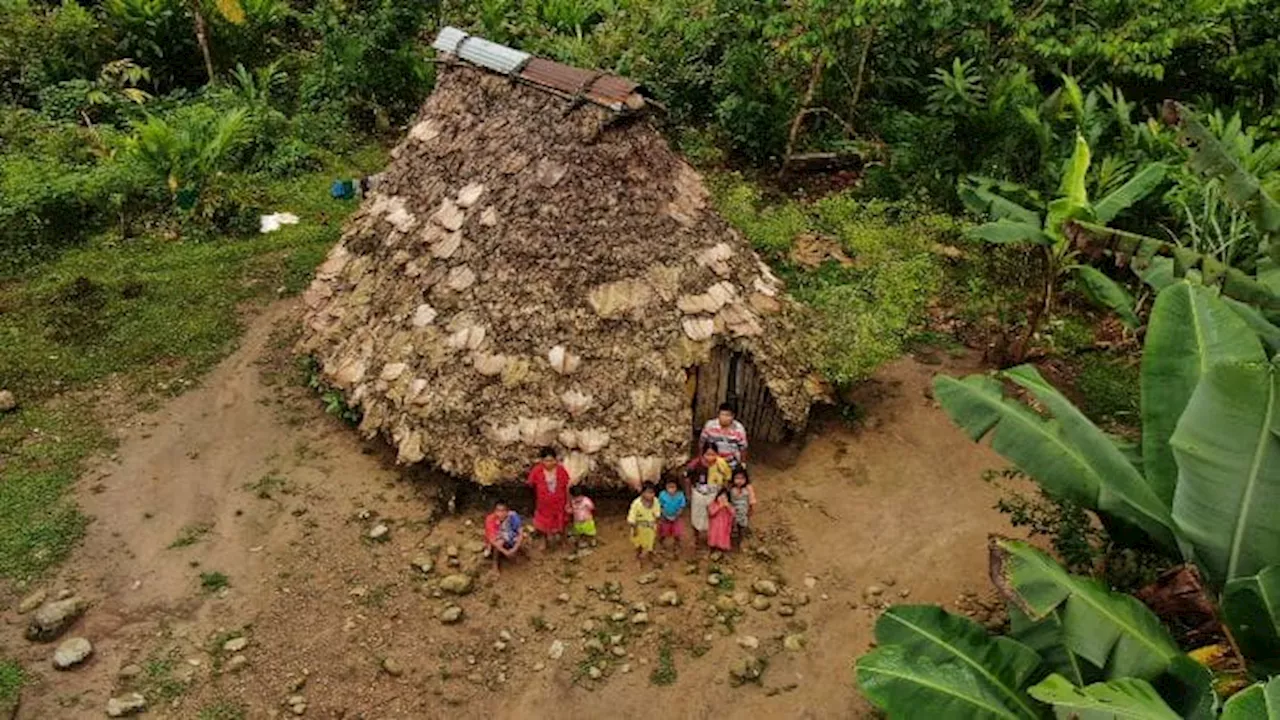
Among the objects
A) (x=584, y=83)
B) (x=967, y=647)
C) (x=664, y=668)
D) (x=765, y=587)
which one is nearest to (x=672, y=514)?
(x=765, y=587)

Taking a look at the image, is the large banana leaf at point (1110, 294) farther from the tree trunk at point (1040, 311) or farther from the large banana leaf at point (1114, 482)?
the large banana leaf at point (1114, 482)

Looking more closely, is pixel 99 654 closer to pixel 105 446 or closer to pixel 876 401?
pixel 105 446

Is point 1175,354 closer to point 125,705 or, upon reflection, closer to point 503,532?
point 503,532

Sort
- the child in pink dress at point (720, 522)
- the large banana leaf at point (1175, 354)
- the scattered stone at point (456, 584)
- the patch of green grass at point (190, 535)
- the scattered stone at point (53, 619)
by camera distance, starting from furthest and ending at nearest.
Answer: the patch of green grass at point (190, 535), the child in pink dress at point (720, 522), the scattered stone at point (456, 584), the scattered stone at point (53, 619), the large banana leaf at point (1175, 354)

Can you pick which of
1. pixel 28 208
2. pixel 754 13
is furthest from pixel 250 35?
pixel 754 13

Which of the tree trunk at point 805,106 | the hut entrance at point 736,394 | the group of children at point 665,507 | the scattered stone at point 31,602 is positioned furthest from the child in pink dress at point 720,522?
the tree trunk at point 805,106

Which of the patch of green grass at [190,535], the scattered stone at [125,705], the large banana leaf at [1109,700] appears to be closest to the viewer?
the large banana leaf at [1109,700]
